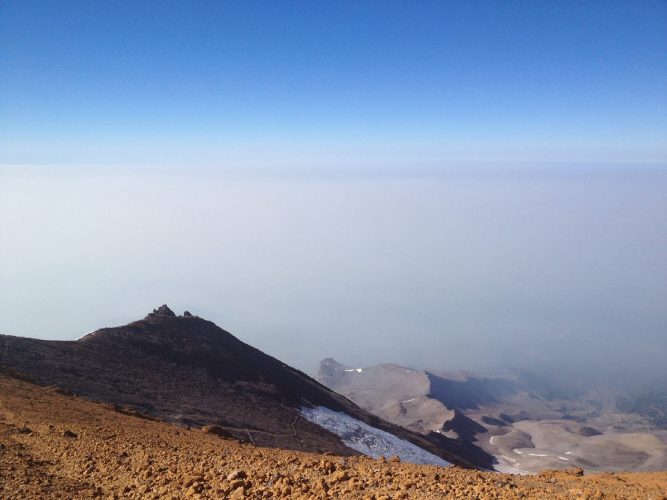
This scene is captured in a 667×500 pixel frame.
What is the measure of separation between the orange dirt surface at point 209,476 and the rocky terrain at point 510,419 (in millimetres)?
45456

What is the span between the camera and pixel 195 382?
28.3 meters

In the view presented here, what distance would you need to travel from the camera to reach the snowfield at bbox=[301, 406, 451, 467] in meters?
27.5

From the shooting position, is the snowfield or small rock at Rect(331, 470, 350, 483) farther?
the snowfield

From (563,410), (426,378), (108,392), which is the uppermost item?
(108,392)

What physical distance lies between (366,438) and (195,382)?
1034cm

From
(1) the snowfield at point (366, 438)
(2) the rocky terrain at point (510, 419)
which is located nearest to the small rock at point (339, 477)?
(1) the snowfield at point (366, 438)

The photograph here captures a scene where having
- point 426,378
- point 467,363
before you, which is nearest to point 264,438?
Answer: point 426,378

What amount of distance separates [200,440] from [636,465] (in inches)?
2623

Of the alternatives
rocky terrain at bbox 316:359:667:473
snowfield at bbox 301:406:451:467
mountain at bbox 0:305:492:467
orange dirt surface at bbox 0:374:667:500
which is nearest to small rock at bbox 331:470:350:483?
orange dirt surface at bbox 0:374:667:500

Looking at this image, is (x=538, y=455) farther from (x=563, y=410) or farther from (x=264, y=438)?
(x=563, y=410)

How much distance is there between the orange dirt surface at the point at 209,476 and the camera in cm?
801

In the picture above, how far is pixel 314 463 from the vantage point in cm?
988

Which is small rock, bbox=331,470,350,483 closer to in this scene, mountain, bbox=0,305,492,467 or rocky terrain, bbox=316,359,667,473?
mountain, bbox=0,305,492,467

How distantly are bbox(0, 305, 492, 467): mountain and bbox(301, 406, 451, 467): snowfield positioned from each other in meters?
0.11
